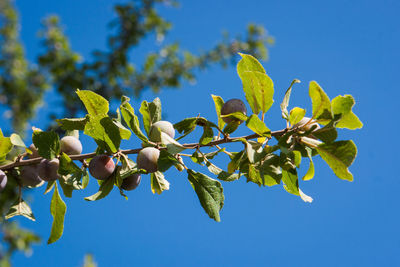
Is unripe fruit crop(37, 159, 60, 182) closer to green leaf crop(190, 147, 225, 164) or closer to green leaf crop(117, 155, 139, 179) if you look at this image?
green leaf crop(117, 155, 139, 179)

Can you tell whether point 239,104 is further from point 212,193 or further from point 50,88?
point 50,88

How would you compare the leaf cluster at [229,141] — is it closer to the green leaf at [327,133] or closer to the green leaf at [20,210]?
the green leaf at [327,133]

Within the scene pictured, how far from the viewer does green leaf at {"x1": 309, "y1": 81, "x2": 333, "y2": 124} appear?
126 cm

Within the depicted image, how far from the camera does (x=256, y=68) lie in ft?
4.56

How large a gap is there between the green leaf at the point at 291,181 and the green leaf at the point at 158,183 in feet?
1.70

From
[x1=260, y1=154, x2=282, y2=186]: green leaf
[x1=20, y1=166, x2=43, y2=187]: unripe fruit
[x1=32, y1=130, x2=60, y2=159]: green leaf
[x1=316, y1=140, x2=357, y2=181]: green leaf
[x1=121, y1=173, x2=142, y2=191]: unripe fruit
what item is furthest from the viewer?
[x1=20, y1=166, x2=43, y2=187]: unripe fruit

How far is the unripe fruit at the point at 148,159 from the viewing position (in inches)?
54.0

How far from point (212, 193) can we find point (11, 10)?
334 inches

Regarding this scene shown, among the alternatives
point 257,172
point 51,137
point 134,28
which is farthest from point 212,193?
point 134,28

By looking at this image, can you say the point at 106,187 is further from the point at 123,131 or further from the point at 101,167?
the point at 123,131

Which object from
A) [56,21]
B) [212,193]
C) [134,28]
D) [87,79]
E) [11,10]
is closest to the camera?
[212,193]

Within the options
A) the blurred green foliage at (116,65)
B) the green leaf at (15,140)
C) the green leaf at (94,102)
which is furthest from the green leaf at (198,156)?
the blurred green foliage at (116,65)

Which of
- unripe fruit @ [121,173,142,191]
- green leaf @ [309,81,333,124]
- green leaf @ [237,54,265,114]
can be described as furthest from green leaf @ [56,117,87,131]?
green leaf @ [309,81,333,124]

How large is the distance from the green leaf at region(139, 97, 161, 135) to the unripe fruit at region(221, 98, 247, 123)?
1.01ft
